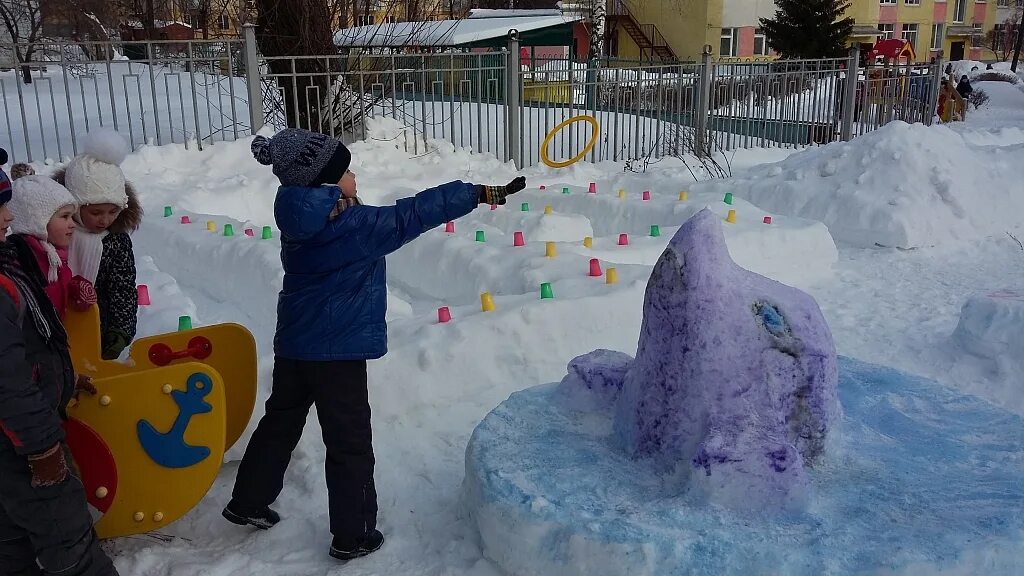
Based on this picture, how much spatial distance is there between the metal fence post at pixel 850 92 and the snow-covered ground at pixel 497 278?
5.60 metres

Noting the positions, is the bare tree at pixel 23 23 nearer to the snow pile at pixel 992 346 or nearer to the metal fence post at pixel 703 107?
the metal fence post at pixel 703 107

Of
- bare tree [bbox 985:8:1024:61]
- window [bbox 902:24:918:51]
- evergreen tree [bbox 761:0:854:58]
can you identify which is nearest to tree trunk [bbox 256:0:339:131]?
evergreen tree [bbox 761:0:854:58]

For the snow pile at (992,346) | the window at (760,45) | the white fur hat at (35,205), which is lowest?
the snow pile at (992,346)

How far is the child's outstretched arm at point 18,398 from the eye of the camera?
234 centimetres

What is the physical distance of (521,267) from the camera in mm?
5938

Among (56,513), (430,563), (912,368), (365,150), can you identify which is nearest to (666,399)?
(430,563)

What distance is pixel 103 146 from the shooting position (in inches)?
123

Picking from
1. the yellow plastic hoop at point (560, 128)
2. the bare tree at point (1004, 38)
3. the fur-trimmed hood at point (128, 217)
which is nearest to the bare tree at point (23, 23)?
the yellow plastic hoop at point (560, 128)

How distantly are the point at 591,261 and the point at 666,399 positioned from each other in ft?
8.50

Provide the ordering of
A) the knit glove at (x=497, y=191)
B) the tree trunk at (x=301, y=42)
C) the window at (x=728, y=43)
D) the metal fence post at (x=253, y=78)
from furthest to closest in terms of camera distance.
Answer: the window at (x=728, y=43) < the tree trunk at (x=301, y=42) < the metal fence post at (x=253, y=78) < the knit glove at (x=497, y=191)

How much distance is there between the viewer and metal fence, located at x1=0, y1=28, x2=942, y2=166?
34.9 feet

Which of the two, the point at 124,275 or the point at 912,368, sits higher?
the point at 124,275

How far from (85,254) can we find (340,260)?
1058 millimetres

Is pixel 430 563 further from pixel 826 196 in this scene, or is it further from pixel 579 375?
pixel 826 196
